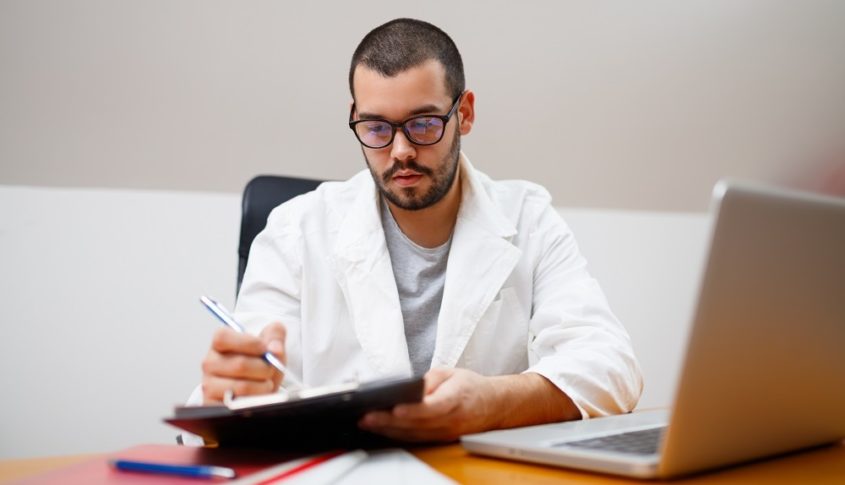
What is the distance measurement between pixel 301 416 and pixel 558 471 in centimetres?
26

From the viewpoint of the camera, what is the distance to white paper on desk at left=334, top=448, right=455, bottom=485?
60 cm

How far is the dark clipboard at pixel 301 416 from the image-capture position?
23.7 inches

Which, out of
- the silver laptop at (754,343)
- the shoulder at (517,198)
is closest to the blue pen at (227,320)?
the silver laptop at (754,343)

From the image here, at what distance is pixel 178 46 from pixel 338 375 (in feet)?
3.26

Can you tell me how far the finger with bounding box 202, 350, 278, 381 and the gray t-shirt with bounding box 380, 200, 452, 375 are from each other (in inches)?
24.6

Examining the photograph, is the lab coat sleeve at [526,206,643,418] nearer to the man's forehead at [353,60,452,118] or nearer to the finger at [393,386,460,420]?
the finger at [393,386,460,420]

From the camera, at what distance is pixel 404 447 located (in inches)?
32.1

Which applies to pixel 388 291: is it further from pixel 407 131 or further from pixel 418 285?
pixel 407 131

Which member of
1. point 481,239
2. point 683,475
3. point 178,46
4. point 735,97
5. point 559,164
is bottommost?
point 683,475

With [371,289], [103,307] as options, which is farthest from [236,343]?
[103,307]

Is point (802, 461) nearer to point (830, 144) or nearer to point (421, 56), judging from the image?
point (421, 56)

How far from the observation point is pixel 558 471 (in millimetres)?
681

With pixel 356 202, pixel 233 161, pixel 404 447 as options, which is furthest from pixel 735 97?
pixel 404 447

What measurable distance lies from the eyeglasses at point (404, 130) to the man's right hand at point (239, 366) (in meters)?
0.62
